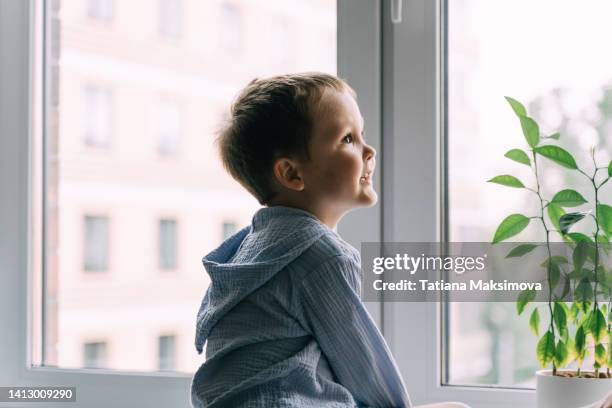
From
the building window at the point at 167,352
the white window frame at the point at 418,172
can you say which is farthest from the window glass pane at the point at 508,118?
the building window at the point at 167,352

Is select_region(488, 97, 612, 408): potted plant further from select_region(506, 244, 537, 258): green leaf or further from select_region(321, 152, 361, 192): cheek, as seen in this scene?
select_region(321, 152, 361, 192): cheek

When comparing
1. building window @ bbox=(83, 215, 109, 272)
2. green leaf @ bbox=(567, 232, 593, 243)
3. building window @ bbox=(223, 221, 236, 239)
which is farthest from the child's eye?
building window @ bbox=(83, 215, 109, 272)

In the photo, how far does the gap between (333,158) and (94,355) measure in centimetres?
81

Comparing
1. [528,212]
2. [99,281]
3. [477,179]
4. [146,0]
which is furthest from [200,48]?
[528,212]

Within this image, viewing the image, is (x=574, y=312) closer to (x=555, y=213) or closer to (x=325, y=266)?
(x=555, y=213)

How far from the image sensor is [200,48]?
1.63 metres

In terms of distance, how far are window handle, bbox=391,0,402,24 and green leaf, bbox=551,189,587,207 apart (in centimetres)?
44

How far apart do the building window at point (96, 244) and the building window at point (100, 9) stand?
0.43m

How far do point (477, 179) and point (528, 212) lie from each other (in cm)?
11

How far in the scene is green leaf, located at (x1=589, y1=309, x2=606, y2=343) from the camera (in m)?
1.19

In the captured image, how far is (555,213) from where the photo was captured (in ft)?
4.12

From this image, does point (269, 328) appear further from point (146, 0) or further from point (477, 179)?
point (146, 0)

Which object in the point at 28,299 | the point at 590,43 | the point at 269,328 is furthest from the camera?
the point at 28,299

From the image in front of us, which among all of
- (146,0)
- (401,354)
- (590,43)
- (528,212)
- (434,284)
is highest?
(146,0)
